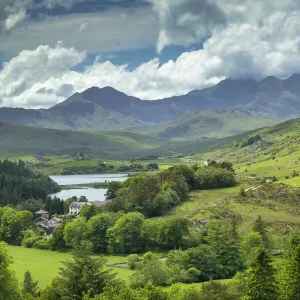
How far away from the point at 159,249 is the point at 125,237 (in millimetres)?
7849

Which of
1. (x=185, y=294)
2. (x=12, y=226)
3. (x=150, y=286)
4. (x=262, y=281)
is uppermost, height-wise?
(x=150, y=286)

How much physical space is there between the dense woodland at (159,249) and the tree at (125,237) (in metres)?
0.22

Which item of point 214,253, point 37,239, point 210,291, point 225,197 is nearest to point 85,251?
point 210,291

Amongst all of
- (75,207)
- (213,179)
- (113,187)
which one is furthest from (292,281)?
(113,187)

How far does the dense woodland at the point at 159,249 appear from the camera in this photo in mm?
48562

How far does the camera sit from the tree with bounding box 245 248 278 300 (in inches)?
1908

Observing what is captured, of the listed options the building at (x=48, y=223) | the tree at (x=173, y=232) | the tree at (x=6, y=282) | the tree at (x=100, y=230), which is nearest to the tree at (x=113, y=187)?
the building at (x=48, y=223)

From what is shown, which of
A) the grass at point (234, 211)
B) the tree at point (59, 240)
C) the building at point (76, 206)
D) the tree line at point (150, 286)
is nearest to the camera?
the tree line at point (150, 286)

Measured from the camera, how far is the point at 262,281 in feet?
160

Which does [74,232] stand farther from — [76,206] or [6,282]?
[6,282]

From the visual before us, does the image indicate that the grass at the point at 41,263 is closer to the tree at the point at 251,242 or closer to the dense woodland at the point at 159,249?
the dense woodland at the point at 159,249

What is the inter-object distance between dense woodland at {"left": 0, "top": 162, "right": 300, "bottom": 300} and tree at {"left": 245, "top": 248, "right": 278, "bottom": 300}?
10 cm

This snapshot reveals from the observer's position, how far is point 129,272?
8006cm

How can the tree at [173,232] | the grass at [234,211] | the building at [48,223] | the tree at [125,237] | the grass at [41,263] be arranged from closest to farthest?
the grass at [41,263]
the tree at [173,232]
the tree at [125,237]
the grass at [234,211]
the building at [48,223]
